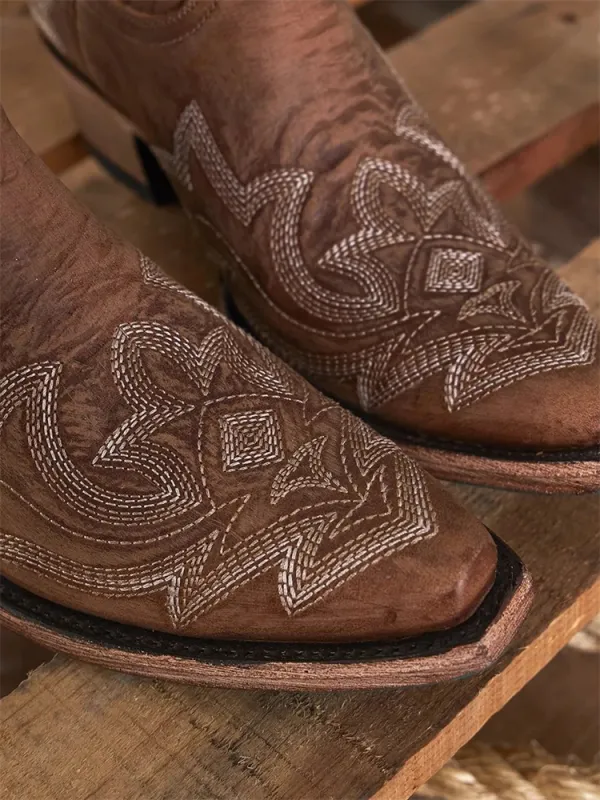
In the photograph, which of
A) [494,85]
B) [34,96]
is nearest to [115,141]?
[34,96]

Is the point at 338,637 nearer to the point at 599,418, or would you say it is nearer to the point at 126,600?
the point at 126,600

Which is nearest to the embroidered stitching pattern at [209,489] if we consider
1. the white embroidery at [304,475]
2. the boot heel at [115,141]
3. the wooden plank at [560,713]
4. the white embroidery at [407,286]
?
the white embroidery at [304,475]

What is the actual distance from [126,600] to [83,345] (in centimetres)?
19

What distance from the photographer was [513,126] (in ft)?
4.06

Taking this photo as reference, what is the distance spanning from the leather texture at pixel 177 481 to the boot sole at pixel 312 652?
1 cm

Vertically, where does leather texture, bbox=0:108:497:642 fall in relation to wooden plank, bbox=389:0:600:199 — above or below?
above

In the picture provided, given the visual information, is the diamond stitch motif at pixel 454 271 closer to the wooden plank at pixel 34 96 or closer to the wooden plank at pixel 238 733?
the wooden plank at pixel 238 733

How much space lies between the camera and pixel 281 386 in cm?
73

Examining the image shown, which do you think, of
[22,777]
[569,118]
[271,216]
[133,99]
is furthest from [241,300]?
[569,118]

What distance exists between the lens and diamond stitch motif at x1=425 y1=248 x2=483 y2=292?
2.63 ft

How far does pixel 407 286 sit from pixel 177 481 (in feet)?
0.88

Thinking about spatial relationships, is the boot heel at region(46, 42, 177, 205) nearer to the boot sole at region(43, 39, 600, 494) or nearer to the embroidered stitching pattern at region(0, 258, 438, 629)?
the boot sole at region(43, 39, 600, 494)

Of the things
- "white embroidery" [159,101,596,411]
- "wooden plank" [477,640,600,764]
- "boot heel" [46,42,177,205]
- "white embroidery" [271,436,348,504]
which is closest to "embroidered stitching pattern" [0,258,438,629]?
"white embroidery" [271,436,348,504]

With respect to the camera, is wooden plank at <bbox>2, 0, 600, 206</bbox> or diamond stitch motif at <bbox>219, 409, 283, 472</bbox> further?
wooden plank at <bbox>2, 0, 600, 206</bbox>
